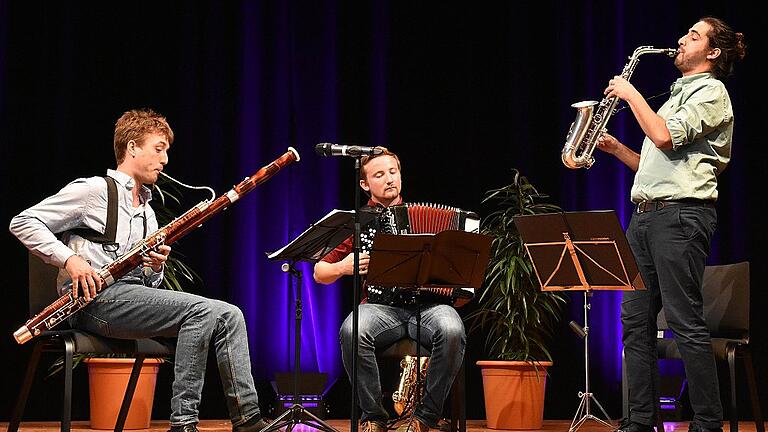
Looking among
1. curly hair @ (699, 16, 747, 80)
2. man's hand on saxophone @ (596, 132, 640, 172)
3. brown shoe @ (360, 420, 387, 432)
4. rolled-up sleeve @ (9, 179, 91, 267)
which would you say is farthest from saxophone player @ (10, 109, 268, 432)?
curly hair @ (699, 16, 747, 80)

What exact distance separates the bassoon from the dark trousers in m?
1.68

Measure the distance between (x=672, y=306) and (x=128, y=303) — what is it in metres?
2.35

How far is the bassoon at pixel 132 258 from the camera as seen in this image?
385 centimetres

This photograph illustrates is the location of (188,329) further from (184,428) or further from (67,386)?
(67,386)

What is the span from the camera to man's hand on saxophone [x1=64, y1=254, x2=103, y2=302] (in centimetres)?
384

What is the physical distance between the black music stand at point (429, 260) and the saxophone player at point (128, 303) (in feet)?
2.32

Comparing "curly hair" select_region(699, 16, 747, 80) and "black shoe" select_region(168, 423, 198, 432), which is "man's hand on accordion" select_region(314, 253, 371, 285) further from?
"curly hair" select_region(699, 16, 747, 80)

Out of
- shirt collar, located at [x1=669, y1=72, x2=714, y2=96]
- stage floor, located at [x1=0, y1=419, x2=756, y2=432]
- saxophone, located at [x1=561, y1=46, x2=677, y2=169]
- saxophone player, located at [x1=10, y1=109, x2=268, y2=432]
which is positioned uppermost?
shirt collar, located at [x1=669, y1=72, x2=714, y2=96]

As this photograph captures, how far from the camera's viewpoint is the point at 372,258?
151 inches

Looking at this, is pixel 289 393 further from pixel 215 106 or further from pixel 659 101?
pixel 659 101

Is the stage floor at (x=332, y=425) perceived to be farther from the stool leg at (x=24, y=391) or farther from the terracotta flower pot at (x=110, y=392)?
the stool leg at (x=24, y=391)

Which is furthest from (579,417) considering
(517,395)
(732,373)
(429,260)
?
(429,260)

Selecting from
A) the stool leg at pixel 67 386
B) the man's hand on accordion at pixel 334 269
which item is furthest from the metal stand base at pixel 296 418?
the stool leg at pixel 67 386

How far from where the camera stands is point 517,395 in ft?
18.4
